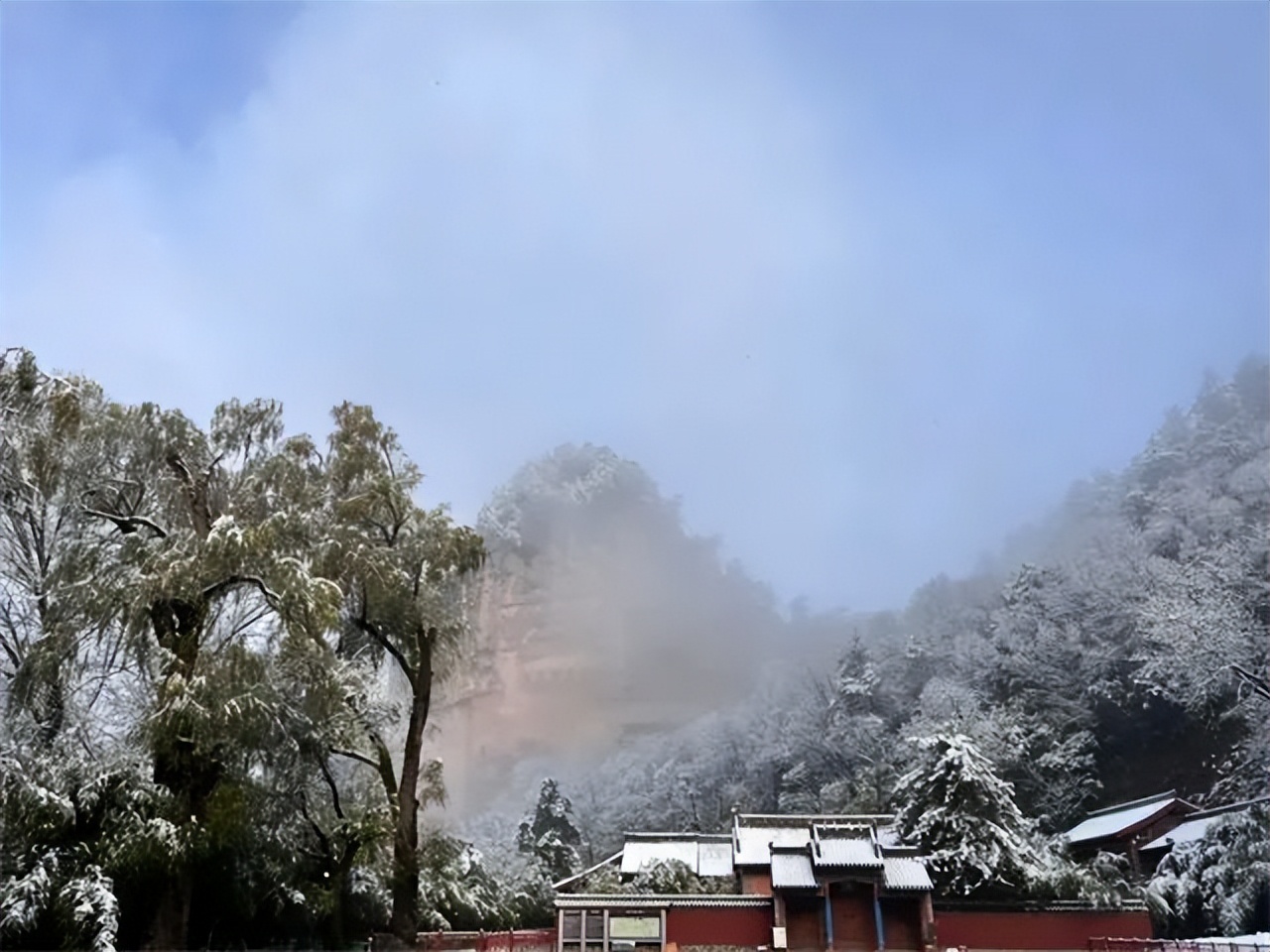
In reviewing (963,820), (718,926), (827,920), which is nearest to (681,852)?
(718,926)

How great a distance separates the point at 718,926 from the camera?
8258 millimetres

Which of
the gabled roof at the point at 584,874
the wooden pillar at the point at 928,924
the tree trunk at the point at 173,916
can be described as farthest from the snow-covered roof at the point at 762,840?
the tree trunk at the point at 173,916

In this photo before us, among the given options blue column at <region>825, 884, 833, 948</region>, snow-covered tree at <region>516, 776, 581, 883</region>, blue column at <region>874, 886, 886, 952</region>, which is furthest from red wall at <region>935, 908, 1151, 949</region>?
snow-covered tree at <region>516, 776, 581, 883</region>

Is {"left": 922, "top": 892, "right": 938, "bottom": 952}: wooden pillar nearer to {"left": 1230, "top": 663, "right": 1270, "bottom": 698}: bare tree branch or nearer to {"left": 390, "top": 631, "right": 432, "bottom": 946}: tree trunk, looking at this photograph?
{"left": 1230, "top": 663, "right": 1270, "bottom": 698}: bare tree branch

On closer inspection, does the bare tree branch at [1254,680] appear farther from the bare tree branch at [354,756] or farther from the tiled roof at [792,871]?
the bare tree branch at [354,756]

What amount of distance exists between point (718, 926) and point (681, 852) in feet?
4.46

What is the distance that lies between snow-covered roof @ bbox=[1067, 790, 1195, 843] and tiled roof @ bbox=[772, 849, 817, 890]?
256 cm

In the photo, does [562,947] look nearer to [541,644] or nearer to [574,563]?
[541,644]

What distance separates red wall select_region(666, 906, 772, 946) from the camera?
8.18 meters

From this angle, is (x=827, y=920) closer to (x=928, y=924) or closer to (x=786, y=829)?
(x=928, y=924)

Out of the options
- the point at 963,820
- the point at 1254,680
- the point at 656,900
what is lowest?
the point at 656,900

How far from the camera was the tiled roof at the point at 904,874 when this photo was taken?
322 inches

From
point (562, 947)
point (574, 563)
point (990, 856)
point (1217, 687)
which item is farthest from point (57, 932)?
point (1217, 687)

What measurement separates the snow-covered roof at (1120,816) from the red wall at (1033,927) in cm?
108
